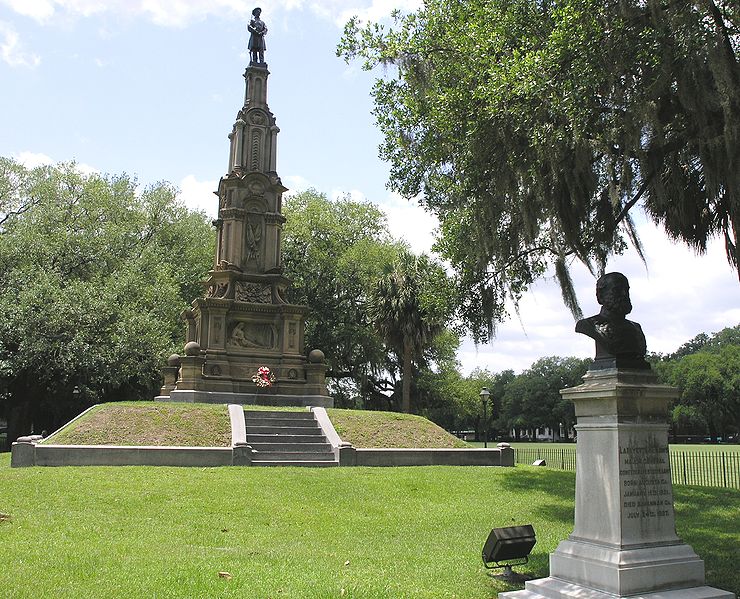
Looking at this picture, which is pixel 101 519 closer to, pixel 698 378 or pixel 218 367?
pixel 218 367

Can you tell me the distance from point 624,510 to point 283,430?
1420cm

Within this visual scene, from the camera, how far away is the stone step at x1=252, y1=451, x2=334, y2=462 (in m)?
17.2

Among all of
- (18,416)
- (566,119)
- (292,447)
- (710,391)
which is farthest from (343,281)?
(710,391)

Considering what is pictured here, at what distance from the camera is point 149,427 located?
18.1 m

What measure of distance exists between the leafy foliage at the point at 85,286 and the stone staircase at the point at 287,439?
11.0 meters

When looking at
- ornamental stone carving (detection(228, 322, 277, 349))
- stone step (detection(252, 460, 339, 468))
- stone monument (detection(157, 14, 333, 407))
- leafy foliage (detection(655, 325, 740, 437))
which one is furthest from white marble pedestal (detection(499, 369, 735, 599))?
leafy foliage (detection(655, 325, 740, 437))

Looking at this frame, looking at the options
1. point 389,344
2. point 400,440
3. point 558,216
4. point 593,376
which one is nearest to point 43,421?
point 389,344

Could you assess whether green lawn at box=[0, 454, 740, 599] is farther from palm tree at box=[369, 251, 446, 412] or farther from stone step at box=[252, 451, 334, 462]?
palm tree at box=[369, 251, 446, 412]

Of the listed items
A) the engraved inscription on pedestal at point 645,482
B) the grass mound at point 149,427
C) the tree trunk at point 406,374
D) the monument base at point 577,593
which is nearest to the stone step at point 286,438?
the grass mound at point 149,427

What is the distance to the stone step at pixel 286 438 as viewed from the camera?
727 inches

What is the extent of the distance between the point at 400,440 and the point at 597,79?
40.0 feet

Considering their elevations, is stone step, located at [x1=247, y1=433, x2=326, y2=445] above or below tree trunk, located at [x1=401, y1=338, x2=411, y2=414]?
below

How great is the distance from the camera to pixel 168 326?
106ft

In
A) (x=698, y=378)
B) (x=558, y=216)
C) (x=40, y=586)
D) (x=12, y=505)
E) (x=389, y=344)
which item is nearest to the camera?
(x=40, y=586)
